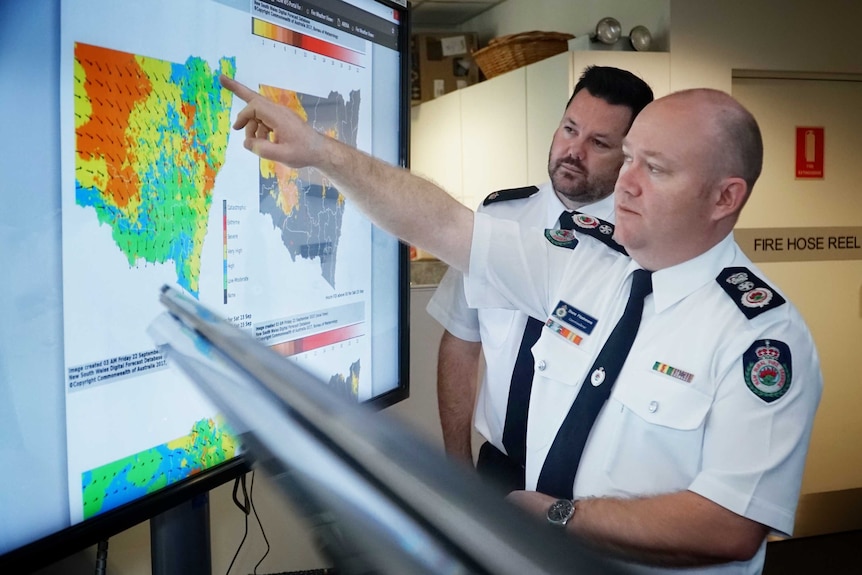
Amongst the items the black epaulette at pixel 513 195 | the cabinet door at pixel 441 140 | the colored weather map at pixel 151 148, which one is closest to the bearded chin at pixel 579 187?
the black epaulette at pixel 513 195

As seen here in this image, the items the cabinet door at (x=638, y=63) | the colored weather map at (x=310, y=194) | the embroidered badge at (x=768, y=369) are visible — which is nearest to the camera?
the colored weather map at (x=310, y=194)

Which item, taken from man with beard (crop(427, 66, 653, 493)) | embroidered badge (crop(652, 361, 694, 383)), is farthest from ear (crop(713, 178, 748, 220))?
man with beard (crop(427, 66, 653, 493))

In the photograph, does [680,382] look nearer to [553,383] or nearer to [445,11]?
[553,383]

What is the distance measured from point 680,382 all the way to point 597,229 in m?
0.42

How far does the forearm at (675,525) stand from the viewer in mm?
1129

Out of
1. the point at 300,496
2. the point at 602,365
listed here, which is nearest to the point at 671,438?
the point at 602,365

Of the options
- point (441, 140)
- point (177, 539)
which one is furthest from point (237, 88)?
point (441, 140)

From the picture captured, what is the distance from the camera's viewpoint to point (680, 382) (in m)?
1.22

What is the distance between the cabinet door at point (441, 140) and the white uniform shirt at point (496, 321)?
10.4 feet

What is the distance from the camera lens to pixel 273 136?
101 cm

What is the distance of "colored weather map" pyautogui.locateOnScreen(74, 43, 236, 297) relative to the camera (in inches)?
28.6

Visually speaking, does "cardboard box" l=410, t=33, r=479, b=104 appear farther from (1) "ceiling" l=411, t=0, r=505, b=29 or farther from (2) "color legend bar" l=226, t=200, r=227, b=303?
(2) "color legend bar" l=226, t=200, r=227, b=303

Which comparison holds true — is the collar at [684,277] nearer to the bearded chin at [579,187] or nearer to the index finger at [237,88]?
the bearded chin at [579,187]

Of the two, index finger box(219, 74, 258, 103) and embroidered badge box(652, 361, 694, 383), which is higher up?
index finger box(219, 74, 258, 103)
